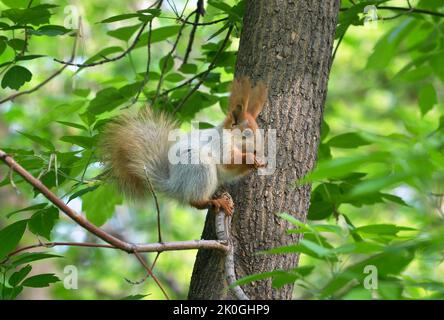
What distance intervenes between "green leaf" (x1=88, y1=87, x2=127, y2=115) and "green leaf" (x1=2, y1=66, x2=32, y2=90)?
0.47 metres

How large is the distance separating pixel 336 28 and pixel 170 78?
90 cm

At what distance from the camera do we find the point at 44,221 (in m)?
2.19

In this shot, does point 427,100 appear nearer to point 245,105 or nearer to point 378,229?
point 245,105

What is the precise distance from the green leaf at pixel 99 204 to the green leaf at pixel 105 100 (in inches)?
13.7

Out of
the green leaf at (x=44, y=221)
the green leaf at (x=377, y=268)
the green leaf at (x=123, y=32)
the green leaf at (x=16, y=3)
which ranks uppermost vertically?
the green leaf at (x=16, y=3)

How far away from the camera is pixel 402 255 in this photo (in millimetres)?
1183

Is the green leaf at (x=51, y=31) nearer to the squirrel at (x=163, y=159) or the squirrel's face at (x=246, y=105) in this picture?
the squirrel at (x=163, y=159)

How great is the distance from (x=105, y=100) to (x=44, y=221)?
2.60 ft

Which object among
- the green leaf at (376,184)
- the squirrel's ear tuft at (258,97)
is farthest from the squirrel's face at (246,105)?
the green leaf at (376,184)

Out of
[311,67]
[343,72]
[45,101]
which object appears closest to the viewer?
[311,67]

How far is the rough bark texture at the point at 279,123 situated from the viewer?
2.03 meters
